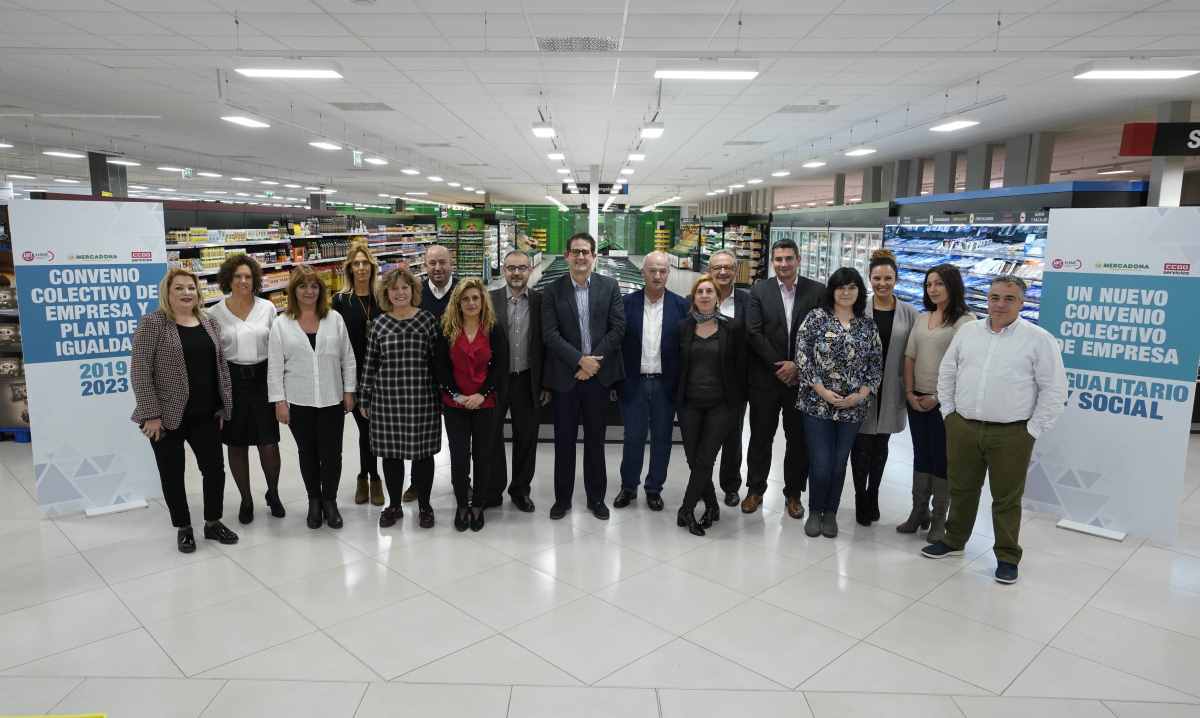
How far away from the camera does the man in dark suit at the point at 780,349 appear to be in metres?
4.04

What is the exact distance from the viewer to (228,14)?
5.73m

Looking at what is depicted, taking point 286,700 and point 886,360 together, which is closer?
point 286,700

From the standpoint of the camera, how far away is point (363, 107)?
10.2 m

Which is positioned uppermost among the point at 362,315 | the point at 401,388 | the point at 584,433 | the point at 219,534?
the point at 362,315

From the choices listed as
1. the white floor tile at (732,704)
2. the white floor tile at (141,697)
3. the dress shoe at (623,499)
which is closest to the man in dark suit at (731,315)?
the dress shoe at (623,499)

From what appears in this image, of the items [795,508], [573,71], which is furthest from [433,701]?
[573,71]

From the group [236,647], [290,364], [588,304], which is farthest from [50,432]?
[588,304]

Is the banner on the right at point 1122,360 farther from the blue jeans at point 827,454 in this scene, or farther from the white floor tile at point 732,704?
the white floor tile at point 732,704

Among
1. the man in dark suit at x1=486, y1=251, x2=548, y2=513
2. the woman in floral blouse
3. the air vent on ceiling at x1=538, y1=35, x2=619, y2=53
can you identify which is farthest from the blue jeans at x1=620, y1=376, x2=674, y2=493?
the air vent on ceiling at x1=538, y1=35, x2=619, y2=53

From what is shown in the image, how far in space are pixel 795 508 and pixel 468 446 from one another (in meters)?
1.98

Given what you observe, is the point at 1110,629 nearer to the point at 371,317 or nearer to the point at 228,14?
the point at 371,317

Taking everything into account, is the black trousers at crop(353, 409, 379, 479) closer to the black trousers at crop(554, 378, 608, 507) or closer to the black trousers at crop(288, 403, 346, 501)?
the black trousers at crop(288, 403, 346, 501)

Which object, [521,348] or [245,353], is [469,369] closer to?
[521,348]

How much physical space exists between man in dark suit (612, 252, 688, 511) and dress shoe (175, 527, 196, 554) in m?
2.43
